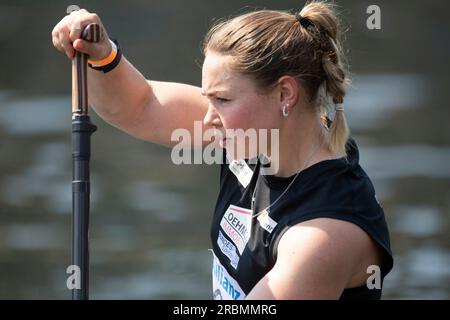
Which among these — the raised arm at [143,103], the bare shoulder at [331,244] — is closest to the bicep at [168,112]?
the raised arm at [143,103]

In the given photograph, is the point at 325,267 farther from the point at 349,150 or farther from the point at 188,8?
the point at 188,8

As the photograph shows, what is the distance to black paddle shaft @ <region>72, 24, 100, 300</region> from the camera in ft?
5.86

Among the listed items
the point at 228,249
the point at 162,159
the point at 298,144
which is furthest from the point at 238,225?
the point at 162,159

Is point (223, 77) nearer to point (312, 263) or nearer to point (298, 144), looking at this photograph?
point (298, 144)

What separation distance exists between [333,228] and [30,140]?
73.3 inches

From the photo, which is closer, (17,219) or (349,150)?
(349,150)

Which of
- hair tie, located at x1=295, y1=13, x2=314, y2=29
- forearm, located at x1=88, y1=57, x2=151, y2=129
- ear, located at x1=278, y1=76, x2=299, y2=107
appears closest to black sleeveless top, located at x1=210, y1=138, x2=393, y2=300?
ear, located at x1=278, y1=76, x2=299, y2=107

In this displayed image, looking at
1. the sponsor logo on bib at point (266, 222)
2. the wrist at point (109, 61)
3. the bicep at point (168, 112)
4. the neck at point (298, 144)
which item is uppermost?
the wrist at point (109, 61)

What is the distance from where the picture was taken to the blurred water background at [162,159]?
3184mm

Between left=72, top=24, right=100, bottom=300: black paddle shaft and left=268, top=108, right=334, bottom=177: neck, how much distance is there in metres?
0.42

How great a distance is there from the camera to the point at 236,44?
194 centimetres

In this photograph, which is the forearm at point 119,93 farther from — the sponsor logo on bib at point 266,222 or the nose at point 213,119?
the sponsor logo on bib at point 266,222

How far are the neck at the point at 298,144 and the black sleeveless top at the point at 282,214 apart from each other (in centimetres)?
3

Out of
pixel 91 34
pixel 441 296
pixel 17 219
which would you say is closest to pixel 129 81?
pixel 91 34
